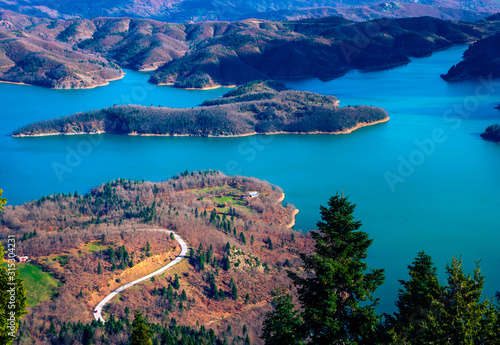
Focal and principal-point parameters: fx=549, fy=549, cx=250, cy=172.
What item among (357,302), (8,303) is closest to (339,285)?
(357,302)

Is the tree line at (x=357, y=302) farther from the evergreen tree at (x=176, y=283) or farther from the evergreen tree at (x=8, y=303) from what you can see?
the evergreen tree at (x=176, y=283)

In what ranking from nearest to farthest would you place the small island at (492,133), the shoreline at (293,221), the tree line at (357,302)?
1. the tree line at (357,302)
2. the shoreline at (293,221)
3. the small island at (492,133)

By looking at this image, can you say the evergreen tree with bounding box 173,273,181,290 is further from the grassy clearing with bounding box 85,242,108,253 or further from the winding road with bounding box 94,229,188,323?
the grassy clearing with bounding box 85,242,108,253

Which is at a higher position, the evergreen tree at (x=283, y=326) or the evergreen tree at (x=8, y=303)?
the evergreen tree at (x=8, y=303)

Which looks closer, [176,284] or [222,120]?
[176,284]

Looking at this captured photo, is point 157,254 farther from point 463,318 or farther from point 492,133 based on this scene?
point 492,133

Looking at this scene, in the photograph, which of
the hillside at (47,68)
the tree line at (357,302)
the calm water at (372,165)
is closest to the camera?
the tree line at (357,302)

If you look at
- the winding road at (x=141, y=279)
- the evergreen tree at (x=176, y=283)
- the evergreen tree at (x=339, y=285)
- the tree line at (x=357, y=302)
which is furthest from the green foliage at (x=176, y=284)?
the evergreen tree at (x=339, y=285)

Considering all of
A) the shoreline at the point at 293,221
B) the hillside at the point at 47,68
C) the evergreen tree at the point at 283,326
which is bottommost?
the shoreline at the point at 293,221
